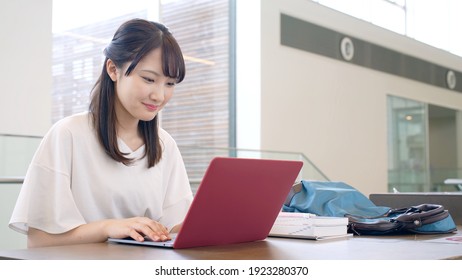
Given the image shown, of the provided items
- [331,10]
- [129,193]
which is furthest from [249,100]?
[129,193]

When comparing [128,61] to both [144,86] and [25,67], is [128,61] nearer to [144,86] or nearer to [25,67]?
[144,86]

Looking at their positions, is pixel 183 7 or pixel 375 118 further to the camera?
pixel 375 118

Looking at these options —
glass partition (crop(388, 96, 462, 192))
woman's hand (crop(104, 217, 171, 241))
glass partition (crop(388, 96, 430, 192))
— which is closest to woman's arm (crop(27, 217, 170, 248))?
woman's hand (crop(104, 217, 171, 241))

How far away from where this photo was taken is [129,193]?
193cm

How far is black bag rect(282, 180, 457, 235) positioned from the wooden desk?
0.27m

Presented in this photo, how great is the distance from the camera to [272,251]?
4.90ft

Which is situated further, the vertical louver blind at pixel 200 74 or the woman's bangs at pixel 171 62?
the vertical louver blind at pixel 200 74

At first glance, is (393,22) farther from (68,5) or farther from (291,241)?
(291,241)

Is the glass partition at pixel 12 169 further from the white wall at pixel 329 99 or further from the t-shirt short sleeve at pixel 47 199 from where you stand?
the white wall at pixel 329 99

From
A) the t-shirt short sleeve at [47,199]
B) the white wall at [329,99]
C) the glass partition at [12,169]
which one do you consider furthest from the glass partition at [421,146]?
the t-shirt short sleeve at [47,199]

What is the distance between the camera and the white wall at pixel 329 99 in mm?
7016

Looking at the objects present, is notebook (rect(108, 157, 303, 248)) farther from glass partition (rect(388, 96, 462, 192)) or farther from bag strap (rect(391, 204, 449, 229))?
glass partition (rect(388, 96, 462, 192))

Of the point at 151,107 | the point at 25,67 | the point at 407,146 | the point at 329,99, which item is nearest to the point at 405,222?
the point at 151,107
